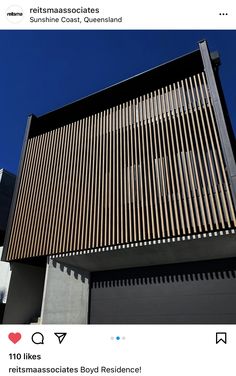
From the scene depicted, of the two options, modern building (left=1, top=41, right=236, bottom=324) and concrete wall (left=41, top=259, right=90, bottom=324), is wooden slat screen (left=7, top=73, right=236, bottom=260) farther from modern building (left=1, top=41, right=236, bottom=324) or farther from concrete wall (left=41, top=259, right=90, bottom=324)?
concrete wall (left=41, top=259, right=90, bottom=324)

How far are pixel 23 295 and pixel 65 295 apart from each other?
10.6 feet

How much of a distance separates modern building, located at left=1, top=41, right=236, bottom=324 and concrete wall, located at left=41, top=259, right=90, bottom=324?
0.05 metres

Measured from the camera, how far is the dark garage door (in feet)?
30.2

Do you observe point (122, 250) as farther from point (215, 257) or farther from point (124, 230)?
point (215, 257)

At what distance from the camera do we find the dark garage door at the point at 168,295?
9219 mm

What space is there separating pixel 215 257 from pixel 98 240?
454 centimetres

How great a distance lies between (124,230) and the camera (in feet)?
31.8

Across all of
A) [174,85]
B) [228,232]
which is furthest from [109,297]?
[174,85]
